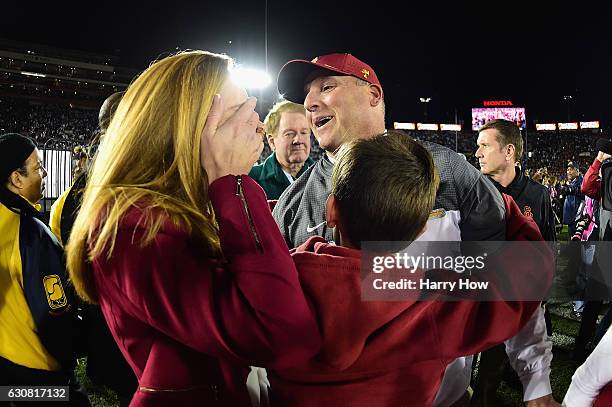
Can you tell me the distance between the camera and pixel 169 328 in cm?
99

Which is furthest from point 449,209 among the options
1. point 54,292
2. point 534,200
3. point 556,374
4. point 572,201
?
point 572,201

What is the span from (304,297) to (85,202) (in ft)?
1.87

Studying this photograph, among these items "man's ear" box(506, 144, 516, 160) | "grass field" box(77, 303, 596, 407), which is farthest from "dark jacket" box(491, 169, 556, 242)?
"grass field" box(77, 303, 596, 407)

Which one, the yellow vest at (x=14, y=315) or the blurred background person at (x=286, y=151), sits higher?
the blurred background person at (x=286, y=151)

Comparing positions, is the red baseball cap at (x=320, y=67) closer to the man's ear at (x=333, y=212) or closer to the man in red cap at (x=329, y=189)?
the man in red cap at (x=329, y=189)

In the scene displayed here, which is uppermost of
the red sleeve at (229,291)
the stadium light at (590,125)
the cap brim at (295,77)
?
the stadium light at (590,125)

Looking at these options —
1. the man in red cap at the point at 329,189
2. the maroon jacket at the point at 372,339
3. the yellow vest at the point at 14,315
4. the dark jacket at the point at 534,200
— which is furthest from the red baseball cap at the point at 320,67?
the dark jacket at the point at 534,200

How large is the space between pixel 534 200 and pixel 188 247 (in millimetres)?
3775

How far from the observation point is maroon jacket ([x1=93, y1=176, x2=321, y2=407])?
3.09 feet

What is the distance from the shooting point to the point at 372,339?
1.08 meters

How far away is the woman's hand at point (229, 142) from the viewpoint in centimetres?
113

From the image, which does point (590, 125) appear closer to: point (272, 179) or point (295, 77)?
point (272, 179)

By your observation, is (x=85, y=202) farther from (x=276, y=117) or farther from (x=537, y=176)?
(x=537, y=176)

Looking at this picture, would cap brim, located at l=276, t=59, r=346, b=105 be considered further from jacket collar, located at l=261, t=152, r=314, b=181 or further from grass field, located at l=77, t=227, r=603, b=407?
grass field, located at l=77, t=227, r=603, b=407
